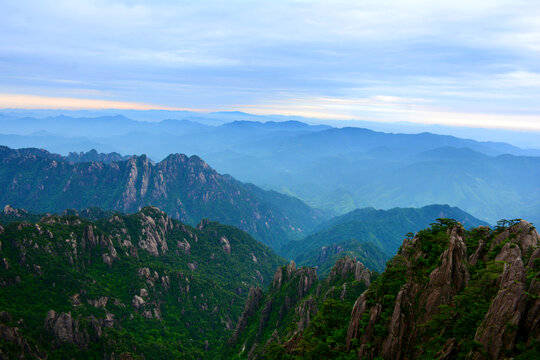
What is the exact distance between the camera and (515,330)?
93.2 ft

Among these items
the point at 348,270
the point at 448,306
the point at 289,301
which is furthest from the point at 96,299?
the point at 448,306

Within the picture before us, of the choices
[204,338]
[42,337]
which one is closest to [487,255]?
[42,337]

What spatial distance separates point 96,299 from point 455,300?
467 feet

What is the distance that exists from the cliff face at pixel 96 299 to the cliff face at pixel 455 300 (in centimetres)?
9241

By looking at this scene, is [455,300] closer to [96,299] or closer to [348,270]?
[348,270]

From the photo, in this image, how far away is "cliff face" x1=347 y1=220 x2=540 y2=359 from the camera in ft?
95.6

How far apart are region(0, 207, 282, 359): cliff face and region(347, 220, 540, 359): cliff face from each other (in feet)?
303

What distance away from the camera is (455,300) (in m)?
35.6

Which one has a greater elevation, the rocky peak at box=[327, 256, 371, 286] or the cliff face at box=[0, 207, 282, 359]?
the rocky peak at box=[327, 256, 371, 286]

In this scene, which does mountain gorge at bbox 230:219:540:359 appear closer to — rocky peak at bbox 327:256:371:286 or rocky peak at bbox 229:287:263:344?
rocky peak at bbox 327:256:371:286

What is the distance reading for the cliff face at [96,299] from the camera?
98062 mm

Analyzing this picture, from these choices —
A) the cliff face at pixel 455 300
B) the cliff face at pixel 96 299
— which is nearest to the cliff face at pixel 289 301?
the cliff face at pixel 96 299

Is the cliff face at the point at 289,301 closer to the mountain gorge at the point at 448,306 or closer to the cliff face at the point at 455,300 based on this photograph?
the mountain gorge at the point at 448,306

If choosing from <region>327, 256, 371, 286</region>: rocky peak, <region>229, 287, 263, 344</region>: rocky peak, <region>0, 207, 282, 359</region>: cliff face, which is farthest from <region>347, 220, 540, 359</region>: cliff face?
<region>229, 287, 263, 344</region>: rocky peak
